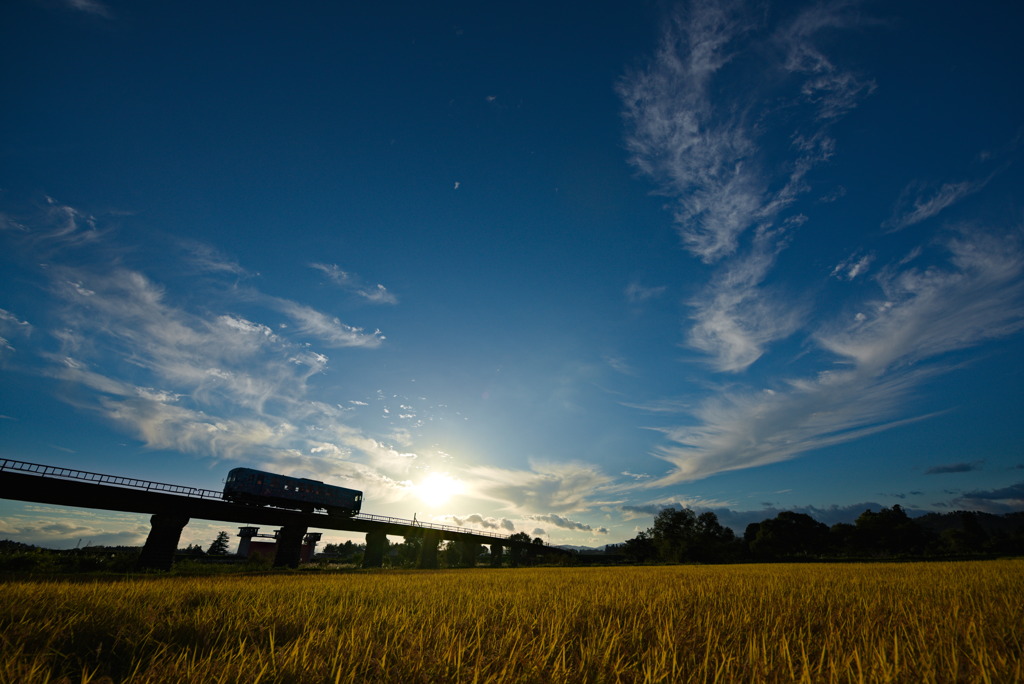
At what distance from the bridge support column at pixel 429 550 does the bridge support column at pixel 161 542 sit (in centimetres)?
3112

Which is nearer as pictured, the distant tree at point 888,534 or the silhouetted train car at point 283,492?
the silhouetted train car at point 283,492

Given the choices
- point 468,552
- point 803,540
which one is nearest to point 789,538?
point 803,540

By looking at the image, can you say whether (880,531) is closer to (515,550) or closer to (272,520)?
(515,550)

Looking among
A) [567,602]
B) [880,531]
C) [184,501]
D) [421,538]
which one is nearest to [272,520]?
[184,501]

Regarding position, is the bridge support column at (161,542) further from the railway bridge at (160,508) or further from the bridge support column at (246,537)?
the bridge support column at (246,537)

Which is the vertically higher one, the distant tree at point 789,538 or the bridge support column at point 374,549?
the distant tree at point 789,538

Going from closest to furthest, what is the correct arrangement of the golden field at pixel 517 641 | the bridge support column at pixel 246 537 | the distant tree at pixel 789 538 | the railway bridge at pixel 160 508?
the golden field at pixel 517 641
the railway bridge at pixel 160 508
the bridge support column at pixel 246 537
the distant tree at pixel 789 538

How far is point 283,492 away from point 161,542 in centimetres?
1139

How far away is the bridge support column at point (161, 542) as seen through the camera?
103 ft

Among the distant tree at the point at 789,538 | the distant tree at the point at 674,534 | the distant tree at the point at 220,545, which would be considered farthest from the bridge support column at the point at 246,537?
the distant tree at the point at 789,538

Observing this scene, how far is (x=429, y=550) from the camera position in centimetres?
5809

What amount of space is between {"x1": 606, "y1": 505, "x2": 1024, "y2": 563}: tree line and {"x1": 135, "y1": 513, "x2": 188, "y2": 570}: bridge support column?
71.6 metres

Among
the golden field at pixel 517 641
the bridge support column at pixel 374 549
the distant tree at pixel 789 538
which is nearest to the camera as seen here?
the golden field at pixel 517 641

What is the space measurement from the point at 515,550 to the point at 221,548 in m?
58.0
